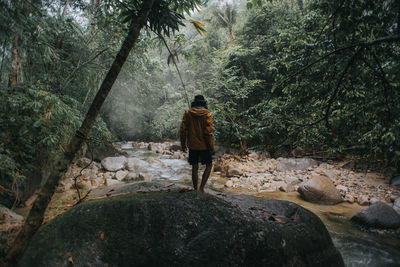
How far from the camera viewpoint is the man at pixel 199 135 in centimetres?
349

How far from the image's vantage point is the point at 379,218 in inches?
157

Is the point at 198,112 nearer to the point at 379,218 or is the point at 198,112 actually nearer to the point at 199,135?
the point at 199,135

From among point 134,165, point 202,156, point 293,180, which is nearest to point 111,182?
point 134,165

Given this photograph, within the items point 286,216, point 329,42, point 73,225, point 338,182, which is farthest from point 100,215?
point 338,182

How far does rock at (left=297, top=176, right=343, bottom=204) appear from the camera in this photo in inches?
205

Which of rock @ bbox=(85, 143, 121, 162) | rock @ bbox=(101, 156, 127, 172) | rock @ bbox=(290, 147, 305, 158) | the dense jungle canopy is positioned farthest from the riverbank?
rock @ bbox=(290, 147, 305, 158)

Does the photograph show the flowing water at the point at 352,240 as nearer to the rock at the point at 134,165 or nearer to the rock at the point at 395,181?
the rock at the point at 395,181

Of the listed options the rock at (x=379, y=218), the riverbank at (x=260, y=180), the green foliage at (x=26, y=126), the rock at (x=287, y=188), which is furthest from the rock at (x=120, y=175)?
the rock at (x=379, y=218)

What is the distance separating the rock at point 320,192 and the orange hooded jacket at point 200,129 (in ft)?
11.5

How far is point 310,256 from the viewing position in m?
2.34

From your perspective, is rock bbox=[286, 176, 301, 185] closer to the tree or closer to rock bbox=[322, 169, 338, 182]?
rock bbox=[322, 169, 338, 182]

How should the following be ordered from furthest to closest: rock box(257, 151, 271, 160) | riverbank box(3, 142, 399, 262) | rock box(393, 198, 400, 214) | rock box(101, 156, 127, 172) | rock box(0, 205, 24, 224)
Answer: rock box(257, 151, 271, 160), rock box(101, 156, 127, 172), riverbank box(3, 142, 399, 262), rock box(393, 198, 400, 214), rock box(0, 205, 24, 224)

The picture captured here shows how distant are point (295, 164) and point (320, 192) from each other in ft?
9.67

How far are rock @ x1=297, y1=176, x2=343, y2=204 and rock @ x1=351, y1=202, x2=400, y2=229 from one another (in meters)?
0.98
